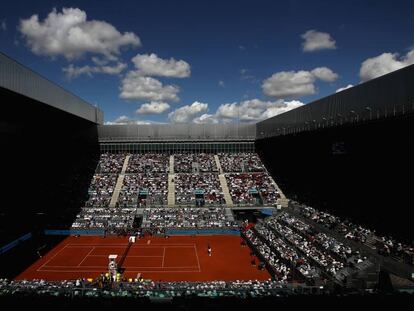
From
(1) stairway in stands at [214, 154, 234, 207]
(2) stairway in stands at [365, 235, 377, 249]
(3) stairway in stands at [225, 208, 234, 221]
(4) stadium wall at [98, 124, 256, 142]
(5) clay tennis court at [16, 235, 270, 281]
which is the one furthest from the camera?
(4) stadium wall at [98, 124, 256, 142]

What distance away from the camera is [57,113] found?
154ft

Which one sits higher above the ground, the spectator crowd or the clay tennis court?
the spectator crowd

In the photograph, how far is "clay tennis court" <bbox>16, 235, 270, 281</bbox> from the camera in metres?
33.5

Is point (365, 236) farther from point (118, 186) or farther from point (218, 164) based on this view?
point (118, 186)

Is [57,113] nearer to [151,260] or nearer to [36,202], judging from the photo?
[36,202]

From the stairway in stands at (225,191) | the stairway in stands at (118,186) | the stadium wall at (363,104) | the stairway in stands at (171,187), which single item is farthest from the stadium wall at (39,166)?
the stadium wall at (363,104)

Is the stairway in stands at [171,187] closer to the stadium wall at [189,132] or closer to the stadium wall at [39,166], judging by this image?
the stadium wall at [189,132]

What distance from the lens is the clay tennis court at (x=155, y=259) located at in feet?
110

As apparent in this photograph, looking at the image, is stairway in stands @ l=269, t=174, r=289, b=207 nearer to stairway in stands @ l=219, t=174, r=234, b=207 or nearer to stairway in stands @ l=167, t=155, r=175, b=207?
stairway in stands @ l=219, t=174, r=234, b=207

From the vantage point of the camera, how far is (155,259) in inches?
1529

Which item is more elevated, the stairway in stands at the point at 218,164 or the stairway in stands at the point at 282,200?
the stairway in stands at the point at 218,164

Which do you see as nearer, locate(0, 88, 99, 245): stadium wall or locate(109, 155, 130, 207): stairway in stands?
locate(0, 88, 99, 245): stadium wall

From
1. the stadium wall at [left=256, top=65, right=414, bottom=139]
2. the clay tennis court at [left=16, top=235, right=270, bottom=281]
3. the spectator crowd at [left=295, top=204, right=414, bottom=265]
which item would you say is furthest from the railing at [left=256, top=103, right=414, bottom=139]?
the clay tennis court at [left=16, top=235, right=270, bottom=281]

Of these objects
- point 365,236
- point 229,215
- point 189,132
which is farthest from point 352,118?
point 189,132
